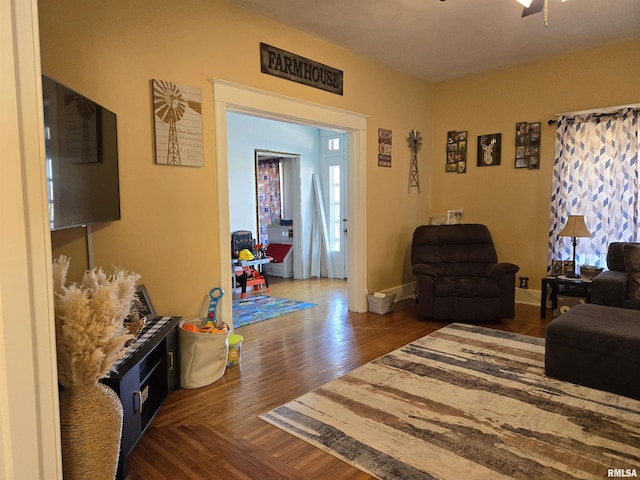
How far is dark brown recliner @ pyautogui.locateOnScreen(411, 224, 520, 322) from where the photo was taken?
13.2ft

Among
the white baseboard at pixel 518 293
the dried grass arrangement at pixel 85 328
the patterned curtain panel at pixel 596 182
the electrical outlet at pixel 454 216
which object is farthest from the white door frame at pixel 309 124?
the patterned curtain panel at pixel 596 182

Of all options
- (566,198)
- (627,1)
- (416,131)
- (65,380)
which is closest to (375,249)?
(416,131)

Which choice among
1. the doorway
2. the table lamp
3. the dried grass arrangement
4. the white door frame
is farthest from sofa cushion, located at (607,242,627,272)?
the dried grass arrangement

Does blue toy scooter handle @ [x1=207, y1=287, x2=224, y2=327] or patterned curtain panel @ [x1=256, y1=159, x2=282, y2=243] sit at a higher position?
patterned curtain panel @ [x1=256, y1=159, x2=282, y2=243]

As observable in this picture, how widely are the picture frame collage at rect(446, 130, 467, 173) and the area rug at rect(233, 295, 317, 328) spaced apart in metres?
2.54

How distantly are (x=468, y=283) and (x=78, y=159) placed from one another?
3.48 metres

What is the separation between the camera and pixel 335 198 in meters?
6.69

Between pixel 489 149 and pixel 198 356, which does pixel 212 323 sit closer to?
pixel 198 356

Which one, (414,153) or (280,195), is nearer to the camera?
(414,153)

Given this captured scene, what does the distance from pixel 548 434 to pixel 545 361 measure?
0.84 meters

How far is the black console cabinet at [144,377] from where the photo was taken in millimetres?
1827

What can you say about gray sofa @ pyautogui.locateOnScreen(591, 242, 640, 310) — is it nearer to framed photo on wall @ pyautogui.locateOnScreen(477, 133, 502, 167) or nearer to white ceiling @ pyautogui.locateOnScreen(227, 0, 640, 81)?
framed photo on wall @ pyautogui.locateOnScreen(477, 133, 502, 167)

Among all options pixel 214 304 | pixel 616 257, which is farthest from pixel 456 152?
pixel 214 304

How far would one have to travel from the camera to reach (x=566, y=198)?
4453 mm
